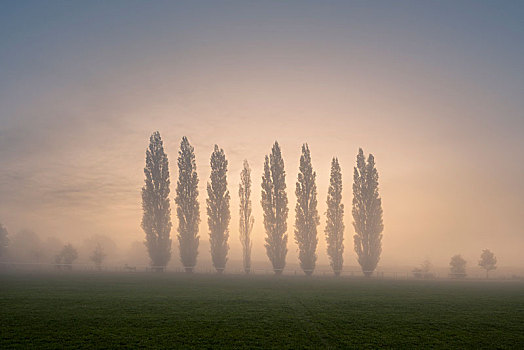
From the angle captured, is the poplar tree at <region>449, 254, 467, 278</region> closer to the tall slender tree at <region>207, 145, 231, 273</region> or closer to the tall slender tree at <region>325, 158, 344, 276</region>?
the tall slender tree at <region>325, 158, 344, 276</region>

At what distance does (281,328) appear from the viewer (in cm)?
1215

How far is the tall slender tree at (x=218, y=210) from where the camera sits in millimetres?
49219

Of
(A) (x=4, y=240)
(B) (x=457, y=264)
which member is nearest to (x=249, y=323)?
(B) (x=457, y=264)

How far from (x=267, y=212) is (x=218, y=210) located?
23.6ft

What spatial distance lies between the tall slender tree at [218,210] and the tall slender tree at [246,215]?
277 cm

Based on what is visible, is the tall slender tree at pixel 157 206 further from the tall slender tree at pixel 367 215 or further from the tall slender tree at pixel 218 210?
the tall slender tree at pixel 367 215

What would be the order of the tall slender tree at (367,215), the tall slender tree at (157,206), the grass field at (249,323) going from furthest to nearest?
the tall slender tree at (367,215)
the tall slender tree at (157,206)
the grass field at (249,323)

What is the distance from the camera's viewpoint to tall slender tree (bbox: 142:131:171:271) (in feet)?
156

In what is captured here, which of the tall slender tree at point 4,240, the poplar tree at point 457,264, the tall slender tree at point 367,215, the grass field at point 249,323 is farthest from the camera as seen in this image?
the tall slender tree at point 4,240

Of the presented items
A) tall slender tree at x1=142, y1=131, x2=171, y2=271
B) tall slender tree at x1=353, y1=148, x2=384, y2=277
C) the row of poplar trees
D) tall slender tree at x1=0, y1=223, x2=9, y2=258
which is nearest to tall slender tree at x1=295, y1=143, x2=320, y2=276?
the row of poplar trees

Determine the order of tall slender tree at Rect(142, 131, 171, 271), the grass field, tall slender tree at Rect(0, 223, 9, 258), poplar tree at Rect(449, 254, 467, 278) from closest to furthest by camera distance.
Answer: the grass field
tall slender tree at Rect(142, 131, 171, 271)
poplar tree at Rect(449, 254, 467, 278)
tall slender tree at Rect(0, 223, 9, 258)

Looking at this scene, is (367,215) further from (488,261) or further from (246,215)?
(488,261)

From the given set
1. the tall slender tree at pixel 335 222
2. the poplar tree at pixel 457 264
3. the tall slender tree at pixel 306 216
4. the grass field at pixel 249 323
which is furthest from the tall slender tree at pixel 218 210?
the poplar tree at pixel 457 264

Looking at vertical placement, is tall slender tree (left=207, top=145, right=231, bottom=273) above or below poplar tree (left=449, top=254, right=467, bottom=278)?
above
